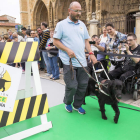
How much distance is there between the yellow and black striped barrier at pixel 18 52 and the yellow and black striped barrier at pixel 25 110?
2.19 ft

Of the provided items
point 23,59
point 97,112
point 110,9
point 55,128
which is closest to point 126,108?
point 97,112

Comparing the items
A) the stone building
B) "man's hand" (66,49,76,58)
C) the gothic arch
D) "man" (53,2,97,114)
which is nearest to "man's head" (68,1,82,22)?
"man" (53,2,97,114)

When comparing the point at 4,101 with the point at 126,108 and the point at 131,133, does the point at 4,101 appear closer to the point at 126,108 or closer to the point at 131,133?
the point at 131,133

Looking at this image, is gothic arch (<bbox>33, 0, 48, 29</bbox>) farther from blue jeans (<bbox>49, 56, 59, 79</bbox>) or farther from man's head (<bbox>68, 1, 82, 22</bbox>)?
man's head (<bbox>68, 1, 82, 22</bbox>)

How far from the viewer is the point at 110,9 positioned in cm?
1631

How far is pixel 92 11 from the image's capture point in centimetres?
1772

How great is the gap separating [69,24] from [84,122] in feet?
6.22

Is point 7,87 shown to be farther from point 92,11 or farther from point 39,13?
point 39,13

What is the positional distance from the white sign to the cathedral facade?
9.64m

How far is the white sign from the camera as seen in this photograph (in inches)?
92.1

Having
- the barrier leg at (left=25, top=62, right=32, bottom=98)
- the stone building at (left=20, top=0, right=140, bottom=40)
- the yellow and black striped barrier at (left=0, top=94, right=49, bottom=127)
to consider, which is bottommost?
the yellow and black striped barrier at (left=0, top=94, right=49, bottom=127)

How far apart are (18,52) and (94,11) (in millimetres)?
17285

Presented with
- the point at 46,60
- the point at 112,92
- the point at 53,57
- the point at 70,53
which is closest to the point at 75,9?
the point at 70,53

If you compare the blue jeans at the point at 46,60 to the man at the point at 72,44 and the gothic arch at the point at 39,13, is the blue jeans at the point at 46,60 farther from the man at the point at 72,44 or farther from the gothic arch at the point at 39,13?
the gothic arch at the point at 39,13
